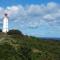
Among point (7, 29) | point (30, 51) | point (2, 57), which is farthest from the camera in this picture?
point (7, 29)

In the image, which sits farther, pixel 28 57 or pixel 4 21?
pixel 4 21

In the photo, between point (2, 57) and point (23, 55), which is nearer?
point (2, 57)

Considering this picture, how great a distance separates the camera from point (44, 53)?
87.4 feet

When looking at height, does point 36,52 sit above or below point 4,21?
below

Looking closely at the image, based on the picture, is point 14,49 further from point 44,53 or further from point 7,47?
point 44,53

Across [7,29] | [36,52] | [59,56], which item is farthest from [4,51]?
[7,29]

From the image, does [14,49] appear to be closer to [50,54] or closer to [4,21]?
[50,54]

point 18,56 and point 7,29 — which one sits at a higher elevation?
point 7,29

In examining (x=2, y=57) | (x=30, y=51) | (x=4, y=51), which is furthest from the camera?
(x=30, y=51)

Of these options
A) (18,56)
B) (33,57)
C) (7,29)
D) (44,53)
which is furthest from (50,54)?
(7,29)

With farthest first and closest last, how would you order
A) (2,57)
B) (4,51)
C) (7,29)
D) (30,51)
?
(7,29) < (30,51) < (4,51) < (2,57)

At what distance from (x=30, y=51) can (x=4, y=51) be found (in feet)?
9.57

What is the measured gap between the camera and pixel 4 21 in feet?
154

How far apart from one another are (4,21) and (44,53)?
21.4m
